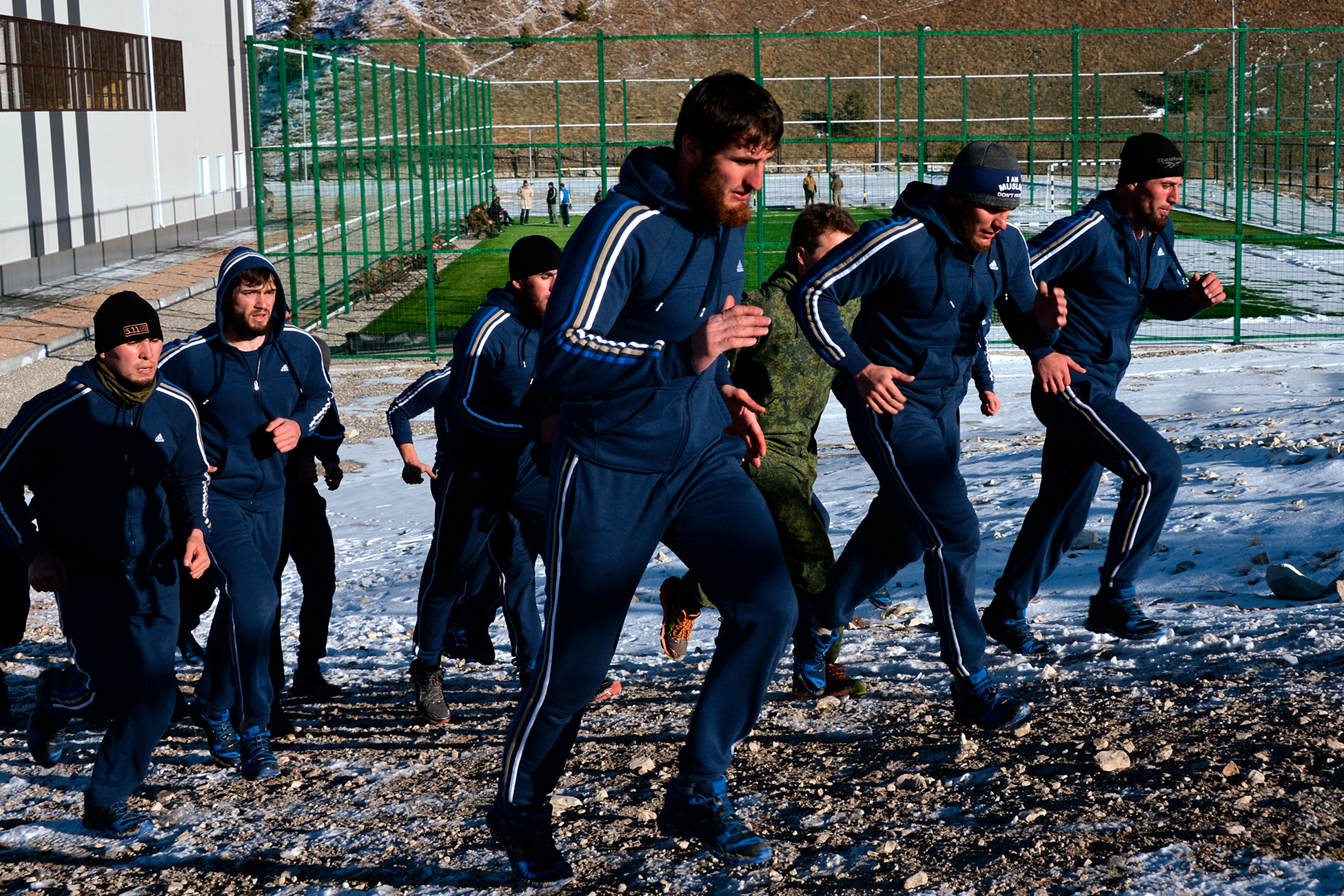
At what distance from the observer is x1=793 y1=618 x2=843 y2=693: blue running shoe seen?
5.27 metres

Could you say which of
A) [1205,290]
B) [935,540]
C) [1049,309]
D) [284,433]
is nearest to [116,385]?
[284,433]

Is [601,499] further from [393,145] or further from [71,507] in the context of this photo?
[393,145]

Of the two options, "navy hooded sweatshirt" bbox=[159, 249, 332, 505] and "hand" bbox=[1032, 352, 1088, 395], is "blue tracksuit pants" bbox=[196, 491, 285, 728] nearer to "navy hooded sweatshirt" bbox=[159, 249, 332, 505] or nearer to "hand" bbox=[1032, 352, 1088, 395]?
"navy hooded sweatshirt" bbox=[159, 249, 332, 505]

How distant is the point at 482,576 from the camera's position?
241 inches

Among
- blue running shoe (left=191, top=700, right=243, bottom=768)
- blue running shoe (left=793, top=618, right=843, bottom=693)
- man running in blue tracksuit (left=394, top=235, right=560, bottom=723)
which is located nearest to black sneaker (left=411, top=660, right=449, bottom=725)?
man running in blue tracksuit (left=394, top=235, right=560, bottom=723)

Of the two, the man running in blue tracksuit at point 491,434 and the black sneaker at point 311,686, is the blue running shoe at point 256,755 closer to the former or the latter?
the man running in blue tracksuit at point 491,434

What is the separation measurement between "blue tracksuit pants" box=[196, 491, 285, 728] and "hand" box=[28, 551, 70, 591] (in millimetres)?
611

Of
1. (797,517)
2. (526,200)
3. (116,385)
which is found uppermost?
(526,200)

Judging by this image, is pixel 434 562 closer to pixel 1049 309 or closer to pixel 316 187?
pixel 1049 309

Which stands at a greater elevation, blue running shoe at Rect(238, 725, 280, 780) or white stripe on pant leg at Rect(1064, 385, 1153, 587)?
white stripe on pant leg at Rect(1064, 385, 1153, 587)

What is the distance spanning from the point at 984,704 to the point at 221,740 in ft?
8.80

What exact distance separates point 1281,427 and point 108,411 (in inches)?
308

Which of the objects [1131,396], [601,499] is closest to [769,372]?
[601,499]

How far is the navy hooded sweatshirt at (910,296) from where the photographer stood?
4.67 m
